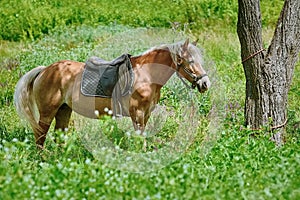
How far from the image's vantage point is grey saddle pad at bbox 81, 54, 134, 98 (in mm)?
6543

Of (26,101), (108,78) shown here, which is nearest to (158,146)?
(108,78)

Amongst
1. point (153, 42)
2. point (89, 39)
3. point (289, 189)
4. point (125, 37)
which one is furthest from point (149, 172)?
point (89, 39)

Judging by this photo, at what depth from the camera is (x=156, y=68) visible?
6.53m

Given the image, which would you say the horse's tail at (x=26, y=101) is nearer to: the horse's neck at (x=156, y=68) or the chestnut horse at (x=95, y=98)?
the chestnut horse at (x=95, y=98)

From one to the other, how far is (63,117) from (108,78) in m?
0.96

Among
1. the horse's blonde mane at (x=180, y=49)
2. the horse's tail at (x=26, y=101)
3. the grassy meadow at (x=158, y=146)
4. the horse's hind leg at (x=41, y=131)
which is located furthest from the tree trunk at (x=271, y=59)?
the horse's tail at (x=26, y=101)

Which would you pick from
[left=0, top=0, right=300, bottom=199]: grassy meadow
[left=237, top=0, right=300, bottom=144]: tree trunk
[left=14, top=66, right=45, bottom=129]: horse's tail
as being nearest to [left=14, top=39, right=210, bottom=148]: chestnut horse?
[left=14, top=66, right=45, bottom=129]: horse's tail

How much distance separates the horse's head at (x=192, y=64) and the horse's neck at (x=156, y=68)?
0.11m

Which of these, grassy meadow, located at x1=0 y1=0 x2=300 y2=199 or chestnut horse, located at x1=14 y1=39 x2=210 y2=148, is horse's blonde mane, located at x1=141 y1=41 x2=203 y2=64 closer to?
chestnut horse, located at x1=14 y1=39 x2=210 y2=148

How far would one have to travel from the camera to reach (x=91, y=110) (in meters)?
6.80

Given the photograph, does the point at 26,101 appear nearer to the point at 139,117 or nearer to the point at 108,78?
the point at 108,78

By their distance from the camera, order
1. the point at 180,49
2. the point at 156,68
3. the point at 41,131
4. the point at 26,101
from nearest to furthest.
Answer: the point at 180,49 < the point at 156,68 < the point at 41,131 < the point at 26,101

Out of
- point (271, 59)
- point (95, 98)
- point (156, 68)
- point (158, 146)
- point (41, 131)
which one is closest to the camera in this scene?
point (158, 146)

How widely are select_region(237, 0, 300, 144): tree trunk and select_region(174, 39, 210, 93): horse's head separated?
2.04 feet
